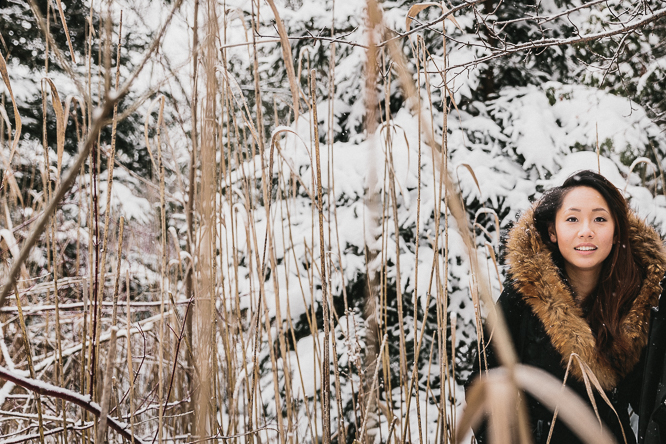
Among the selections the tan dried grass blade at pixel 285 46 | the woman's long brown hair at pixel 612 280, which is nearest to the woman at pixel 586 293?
the woman's long brown hair at pixel 612 280

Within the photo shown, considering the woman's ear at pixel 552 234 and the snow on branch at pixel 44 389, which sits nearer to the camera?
the snow on branch at pixel 44 389

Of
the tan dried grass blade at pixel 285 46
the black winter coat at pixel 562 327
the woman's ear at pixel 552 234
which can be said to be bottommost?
the black winter coat at pixel 562 327

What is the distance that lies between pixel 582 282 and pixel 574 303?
11cm

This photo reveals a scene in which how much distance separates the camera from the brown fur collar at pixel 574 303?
41.8 inches

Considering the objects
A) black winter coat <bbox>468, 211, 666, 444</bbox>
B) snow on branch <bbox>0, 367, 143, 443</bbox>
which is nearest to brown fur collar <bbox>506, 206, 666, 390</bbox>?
black winter coat <bbox>468, 211, 666, 444</bbox>

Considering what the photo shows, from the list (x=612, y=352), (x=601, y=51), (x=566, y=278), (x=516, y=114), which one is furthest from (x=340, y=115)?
(x=612, y=352)

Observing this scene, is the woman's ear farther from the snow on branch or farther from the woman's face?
the snow on branch

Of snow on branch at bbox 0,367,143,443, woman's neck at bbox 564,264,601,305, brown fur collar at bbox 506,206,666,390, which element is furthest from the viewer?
woman's neck at bbox 564,264,601,305

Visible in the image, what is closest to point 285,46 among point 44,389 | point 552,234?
point 44,389

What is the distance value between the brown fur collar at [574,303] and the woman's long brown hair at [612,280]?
0.02 m

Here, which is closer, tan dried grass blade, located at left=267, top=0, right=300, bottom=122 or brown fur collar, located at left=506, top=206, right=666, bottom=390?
tan dried grass blade, located at left=267, top=0, right=300, bottom=122

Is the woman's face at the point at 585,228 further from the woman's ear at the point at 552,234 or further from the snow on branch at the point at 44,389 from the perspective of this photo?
the snow on branch at the point at 44,389

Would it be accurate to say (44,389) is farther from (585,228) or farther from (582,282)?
(582,282)

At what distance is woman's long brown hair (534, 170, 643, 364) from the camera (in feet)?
3.60
